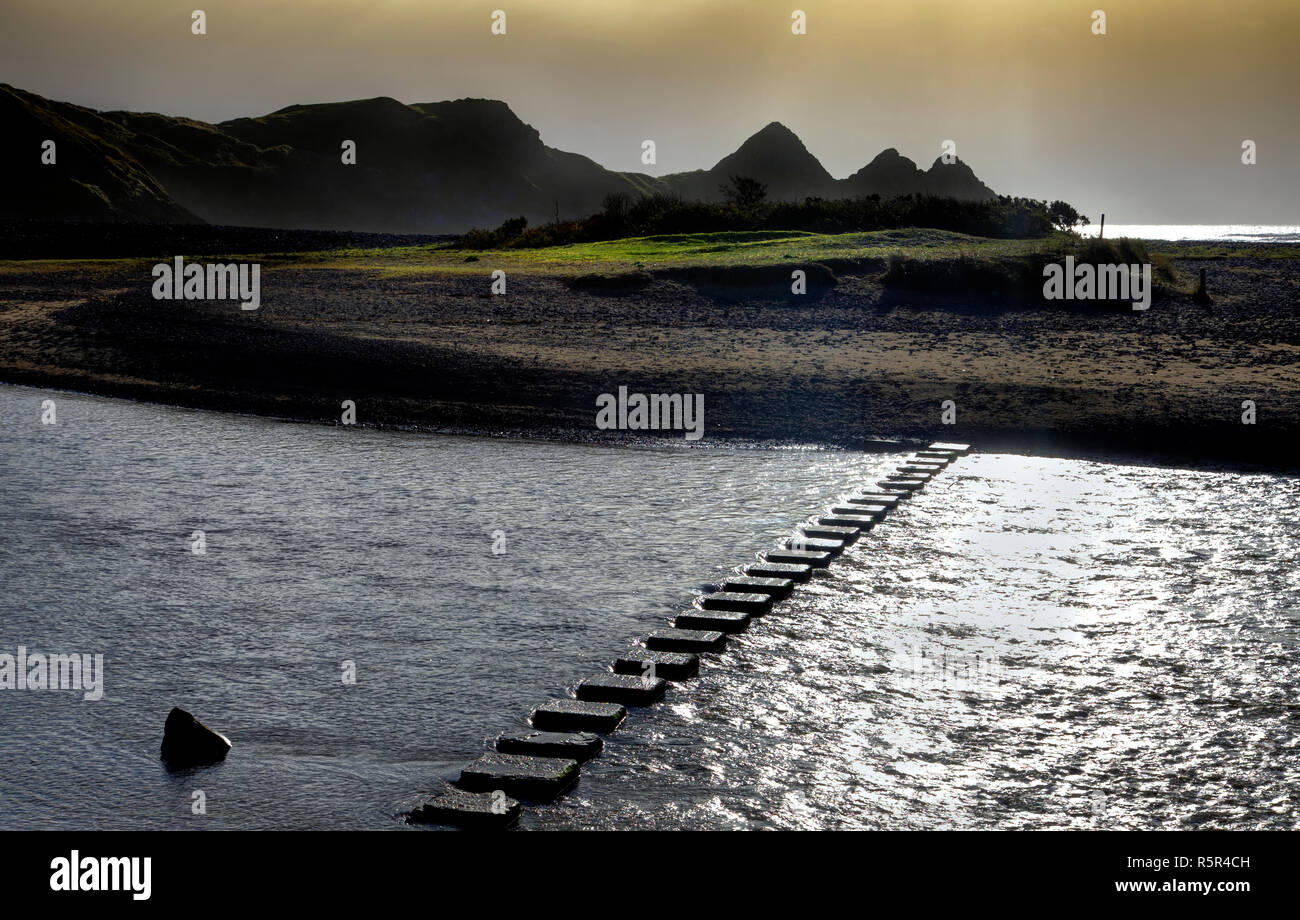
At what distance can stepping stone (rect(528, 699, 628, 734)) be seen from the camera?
559 centimetres

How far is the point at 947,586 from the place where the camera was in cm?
799

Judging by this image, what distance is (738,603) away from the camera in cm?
745

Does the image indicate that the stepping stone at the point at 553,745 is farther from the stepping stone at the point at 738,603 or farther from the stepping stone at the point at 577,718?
the stepping stone at the point at 738,603

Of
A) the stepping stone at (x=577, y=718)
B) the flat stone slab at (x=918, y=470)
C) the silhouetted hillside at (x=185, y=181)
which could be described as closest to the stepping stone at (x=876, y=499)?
the flat stone slab at (x=918, y=470)

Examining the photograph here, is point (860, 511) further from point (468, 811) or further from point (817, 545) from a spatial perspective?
point (468, 811)

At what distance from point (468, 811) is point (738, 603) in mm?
3094

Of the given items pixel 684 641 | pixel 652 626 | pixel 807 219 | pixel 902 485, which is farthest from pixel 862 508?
pixel 807 219

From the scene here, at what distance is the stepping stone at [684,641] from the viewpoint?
22.0 ft

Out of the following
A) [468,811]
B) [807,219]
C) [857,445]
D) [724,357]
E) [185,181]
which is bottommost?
[468,811]

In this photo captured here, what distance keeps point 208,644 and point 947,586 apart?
15.0 feet

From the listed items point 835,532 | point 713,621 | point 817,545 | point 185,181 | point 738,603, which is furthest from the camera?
point 185,181

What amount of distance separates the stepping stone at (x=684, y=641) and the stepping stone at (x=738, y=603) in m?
0.58

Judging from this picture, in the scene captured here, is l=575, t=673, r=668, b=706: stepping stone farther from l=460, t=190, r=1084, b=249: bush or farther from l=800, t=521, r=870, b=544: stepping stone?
l=460, t=190, r=1084, b=249: bush

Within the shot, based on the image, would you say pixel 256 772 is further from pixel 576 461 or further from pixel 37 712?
pixel 576 461
